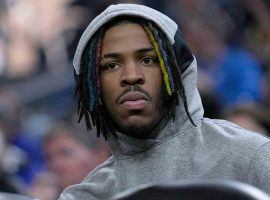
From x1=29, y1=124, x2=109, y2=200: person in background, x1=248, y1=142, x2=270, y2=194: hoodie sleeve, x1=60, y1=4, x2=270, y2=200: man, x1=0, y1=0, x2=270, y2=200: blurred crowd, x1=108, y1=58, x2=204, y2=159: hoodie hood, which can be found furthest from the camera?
x1=0, y1=0, x2=270, y2=200: blurred crowd


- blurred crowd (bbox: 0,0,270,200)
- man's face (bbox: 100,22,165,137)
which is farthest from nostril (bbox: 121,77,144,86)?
blurred crowd (bbox: 0,0,270,200)

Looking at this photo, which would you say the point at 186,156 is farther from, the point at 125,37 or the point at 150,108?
the point at 125,37

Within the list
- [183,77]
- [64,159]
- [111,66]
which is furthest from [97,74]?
[64,159]

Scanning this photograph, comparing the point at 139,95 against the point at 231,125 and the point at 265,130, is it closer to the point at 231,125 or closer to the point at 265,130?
the point at 231,125

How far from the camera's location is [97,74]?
3.38m

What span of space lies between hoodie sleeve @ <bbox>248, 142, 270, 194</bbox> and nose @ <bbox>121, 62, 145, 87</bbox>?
1.40 ft

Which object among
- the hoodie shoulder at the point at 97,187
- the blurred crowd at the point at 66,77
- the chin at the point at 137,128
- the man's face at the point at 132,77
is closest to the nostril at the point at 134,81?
the man's face at the point at 132,77

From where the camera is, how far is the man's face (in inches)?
130

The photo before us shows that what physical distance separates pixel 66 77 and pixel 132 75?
591 centimetres

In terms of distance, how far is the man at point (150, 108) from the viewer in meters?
3.27

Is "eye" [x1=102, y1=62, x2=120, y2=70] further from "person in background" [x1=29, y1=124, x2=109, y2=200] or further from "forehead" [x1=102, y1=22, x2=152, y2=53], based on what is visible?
"person in background" [x1=29, y1=124, x2=109, y2=200]

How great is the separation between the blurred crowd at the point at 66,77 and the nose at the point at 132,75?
238 centimetres

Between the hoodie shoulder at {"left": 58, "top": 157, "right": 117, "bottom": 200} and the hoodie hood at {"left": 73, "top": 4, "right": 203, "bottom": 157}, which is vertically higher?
the hoodie hood at {"left": 73, "top": 4, "right": 203, "bottom": 157}

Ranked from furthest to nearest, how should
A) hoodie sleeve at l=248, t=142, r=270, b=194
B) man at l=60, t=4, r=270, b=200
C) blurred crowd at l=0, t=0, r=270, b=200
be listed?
blurred crowd at l=0, t=0, r=270, b=200 < man at l=60, t=4, r=270, b=200 < hoodie sleeve at l=248, t=142, r=270, b=194
